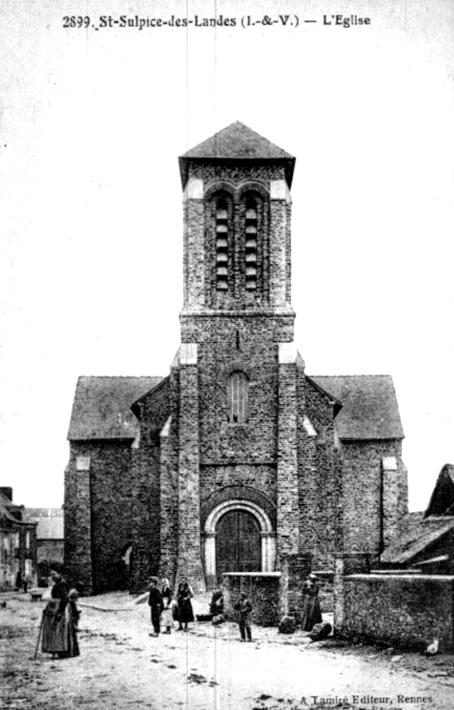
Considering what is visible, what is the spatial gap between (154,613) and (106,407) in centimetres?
2128

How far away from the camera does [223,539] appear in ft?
94.6

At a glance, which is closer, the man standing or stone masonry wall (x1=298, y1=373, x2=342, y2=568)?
the man standing

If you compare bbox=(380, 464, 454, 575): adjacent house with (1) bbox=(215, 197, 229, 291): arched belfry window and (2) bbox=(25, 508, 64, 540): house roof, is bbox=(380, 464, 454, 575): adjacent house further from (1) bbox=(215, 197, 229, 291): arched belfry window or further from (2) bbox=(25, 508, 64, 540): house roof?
(2) bbox=(25, 508, 64, 540): house roof

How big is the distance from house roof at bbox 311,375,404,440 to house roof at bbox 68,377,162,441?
9.23 meters

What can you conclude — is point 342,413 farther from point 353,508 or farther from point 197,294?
point 197,294

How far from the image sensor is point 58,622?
51.9 feet

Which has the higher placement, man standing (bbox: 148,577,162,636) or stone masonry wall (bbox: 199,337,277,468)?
stone masonry wall (bbox: 199,337,277,468)

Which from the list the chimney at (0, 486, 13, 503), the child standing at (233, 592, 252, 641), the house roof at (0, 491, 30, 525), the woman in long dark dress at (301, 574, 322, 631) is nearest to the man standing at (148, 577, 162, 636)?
the child standing at (233, 592, 252, 641)

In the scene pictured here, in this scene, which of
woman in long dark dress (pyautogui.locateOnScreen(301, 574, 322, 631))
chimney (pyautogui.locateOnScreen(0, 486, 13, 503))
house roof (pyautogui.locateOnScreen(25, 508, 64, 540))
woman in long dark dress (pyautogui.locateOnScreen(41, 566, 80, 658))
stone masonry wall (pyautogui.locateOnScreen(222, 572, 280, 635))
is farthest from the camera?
house roof (pyautogui.locateOnScreen(25, 508, 64, 540))

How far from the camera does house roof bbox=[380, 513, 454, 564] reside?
21109mm

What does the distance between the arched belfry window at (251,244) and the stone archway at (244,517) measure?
753 cm

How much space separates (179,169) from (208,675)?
71.5 feet

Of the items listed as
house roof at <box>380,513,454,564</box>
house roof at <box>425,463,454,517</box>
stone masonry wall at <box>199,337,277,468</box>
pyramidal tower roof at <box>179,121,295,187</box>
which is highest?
pyramidal tower roof at <box>179,121,295,187</box>

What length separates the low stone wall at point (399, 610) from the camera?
14.0 metres
